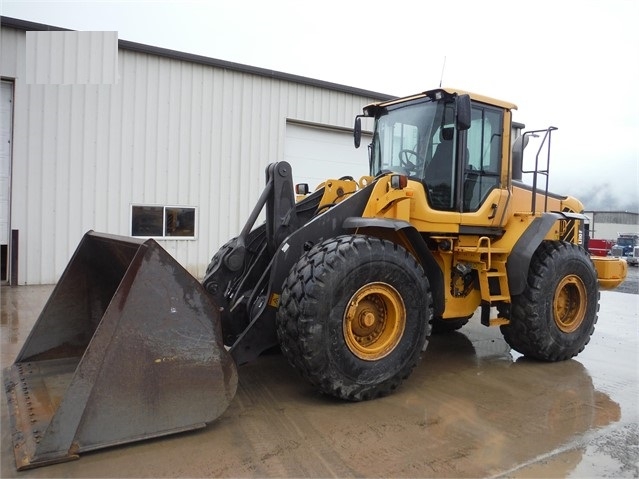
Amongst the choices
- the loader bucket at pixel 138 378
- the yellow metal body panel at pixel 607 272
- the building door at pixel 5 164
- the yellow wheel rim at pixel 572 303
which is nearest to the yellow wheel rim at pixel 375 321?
the loader bucket at pixel 138 378

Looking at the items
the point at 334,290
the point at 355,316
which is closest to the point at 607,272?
the point at 355,316

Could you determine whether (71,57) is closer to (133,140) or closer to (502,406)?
(133,140)

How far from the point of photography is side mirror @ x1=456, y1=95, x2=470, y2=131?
Answer: 14.3 ft

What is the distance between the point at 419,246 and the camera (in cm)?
455

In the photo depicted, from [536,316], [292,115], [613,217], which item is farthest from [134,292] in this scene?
[613,217]

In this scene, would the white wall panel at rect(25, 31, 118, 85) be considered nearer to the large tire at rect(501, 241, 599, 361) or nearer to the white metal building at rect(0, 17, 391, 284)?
the white metal building at rect(0, 17, 391, 284)

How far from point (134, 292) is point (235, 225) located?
7.86 m

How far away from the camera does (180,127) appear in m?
10.2

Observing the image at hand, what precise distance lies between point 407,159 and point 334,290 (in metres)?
1.94

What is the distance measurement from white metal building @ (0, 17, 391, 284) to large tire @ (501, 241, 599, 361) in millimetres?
6946

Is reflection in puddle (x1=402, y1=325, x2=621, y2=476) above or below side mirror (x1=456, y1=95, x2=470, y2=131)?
below

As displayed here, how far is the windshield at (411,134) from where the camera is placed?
4.85 m

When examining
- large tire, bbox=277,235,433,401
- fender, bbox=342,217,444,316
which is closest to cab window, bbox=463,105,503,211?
fender, bbox=342,217,444,316

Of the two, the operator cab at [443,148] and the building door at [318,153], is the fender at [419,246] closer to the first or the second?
the operator cab at [443,148]
